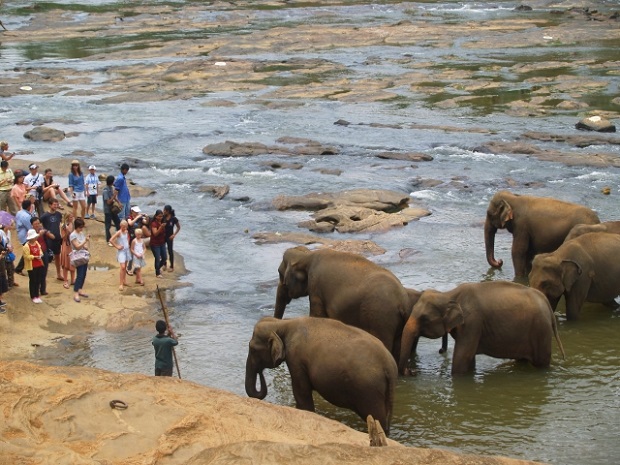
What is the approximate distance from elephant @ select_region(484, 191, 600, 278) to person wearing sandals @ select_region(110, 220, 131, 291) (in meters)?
5.92

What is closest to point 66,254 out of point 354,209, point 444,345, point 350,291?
point 350,291

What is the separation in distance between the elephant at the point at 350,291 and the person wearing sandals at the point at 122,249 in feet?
10.3

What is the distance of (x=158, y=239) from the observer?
58.3 feet

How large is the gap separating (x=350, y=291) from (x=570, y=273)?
11.1 feet

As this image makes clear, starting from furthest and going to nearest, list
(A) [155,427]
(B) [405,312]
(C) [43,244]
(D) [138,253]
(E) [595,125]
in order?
(E) [595,125] < (D) [138,253] < (C) [43,244] < (B) [405,312] < (A) [155,427]

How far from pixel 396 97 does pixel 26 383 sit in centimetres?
2787

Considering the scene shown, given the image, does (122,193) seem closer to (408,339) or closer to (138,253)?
(138,253)

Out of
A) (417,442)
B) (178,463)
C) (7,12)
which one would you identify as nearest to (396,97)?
(417,442)

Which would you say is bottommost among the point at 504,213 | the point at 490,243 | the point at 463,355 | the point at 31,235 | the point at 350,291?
the point at 490,243

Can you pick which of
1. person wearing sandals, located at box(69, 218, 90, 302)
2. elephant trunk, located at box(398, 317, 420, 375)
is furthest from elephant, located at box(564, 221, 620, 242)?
person wearing sandals, located at box(69, 218, 90, 302)

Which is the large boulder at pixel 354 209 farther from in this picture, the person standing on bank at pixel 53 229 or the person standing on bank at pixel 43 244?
the person standing on bank at pixel 43 244

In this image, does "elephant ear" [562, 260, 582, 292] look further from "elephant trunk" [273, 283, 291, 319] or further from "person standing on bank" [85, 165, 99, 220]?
"person standing on bank" [85, 165, 99, 220]

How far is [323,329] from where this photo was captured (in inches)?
472

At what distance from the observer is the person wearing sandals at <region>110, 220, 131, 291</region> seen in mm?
17078
